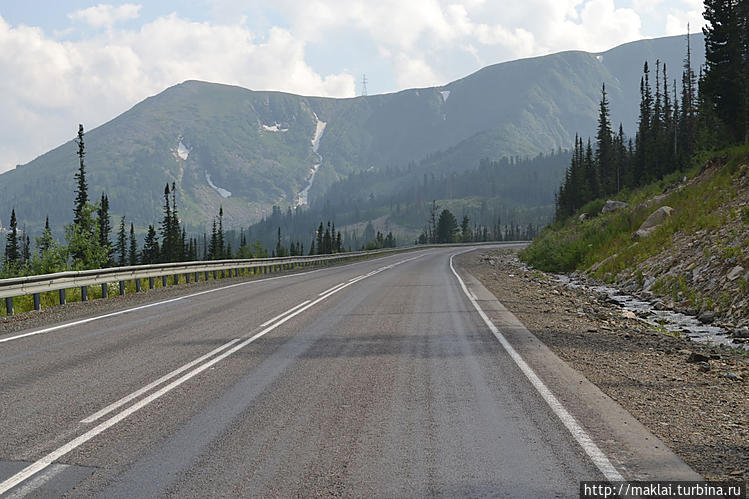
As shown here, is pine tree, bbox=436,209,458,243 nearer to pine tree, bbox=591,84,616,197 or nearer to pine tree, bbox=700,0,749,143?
pine tree, bbox=591,84,616,197

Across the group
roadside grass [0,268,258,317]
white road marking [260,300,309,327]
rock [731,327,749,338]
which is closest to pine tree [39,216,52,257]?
roadside grass [0,268,258,317]

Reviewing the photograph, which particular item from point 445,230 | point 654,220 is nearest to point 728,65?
point 654,220

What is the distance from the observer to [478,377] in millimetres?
6996

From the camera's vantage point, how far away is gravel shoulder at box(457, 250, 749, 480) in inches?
189

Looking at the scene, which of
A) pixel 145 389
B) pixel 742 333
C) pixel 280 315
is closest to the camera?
pixel 145 389

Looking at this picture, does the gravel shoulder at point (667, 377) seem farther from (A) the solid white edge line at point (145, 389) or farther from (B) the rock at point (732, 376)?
(A) the solid white edge line at point (145, 389)

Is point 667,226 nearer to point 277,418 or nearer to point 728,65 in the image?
point 277,418

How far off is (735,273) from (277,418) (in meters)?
11.5

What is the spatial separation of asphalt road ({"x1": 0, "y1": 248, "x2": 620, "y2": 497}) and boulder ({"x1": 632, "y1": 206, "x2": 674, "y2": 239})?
14.3 m

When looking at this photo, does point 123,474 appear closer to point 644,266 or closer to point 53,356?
point 53,356

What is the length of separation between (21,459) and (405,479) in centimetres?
294

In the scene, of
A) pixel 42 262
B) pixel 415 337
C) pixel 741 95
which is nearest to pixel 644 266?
pixel 415 337

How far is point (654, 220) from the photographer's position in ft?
73.0

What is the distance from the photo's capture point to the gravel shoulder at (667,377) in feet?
15.7
